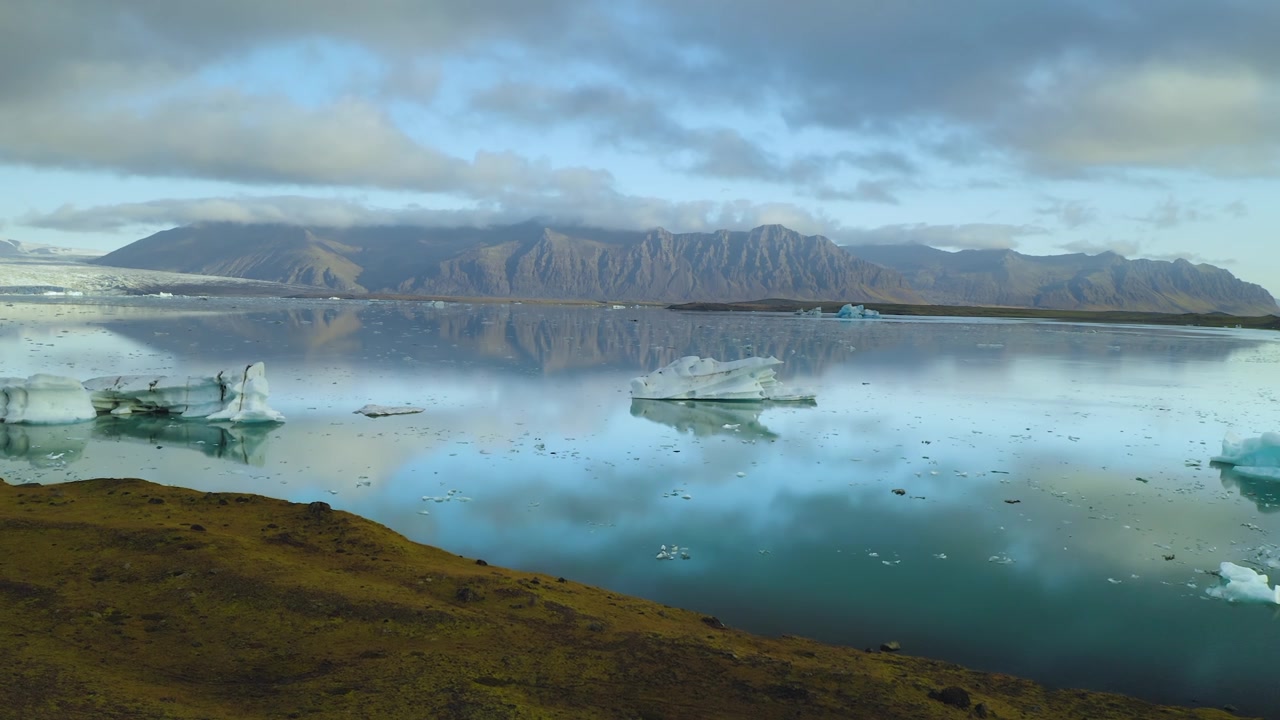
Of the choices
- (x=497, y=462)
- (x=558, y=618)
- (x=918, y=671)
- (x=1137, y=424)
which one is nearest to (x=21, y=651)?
(x=558, y=618)

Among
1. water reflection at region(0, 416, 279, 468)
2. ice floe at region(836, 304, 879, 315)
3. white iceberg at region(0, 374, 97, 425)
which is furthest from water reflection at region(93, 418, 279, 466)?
ice floe at region(836, 304, 879, 315)

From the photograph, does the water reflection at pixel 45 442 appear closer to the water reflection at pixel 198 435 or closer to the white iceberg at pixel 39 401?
the white iceberg at pixel 39 401

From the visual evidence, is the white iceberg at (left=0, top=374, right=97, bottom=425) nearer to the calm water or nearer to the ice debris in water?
the calm water

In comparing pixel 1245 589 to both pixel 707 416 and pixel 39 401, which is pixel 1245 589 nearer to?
pixel 707 416

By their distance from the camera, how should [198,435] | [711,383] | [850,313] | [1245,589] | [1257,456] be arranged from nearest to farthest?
[1245,589] < [1257,456] < [198,435] < [711,383] < [850,313]

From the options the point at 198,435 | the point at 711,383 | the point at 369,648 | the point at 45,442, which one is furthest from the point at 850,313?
the point at 369,648

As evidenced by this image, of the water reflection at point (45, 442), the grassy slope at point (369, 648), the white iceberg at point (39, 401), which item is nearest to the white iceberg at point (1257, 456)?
the grassy slope at point (369, 648)
